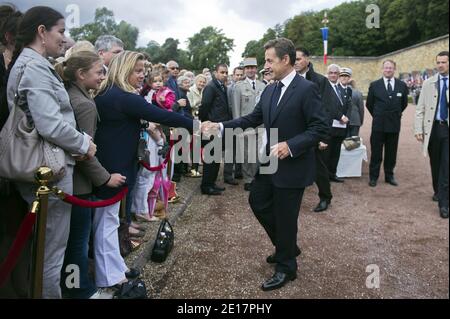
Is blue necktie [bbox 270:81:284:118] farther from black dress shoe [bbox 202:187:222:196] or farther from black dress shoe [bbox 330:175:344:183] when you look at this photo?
black dress shoe [bbox 330:175:344:183]

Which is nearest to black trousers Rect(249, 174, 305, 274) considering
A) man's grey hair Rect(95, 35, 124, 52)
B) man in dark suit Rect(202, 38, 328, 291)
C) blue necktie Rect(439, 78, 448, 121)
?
man in dark suit Rect(202, 38, 328, 291)

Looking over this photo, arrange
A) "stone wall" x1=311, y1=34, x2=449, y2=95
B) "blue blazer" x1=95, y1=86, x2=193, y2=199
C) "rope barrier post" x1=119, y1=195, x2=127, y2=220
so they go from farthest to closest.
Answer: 1. "stone wall" x1=311, y1=34, x2=449, y2=95
2. "rope barrier post" x1=119, y1=195, x2=127, y2=220
3. "blue blazer" x1=95, y1=86, x2=193, y2=199

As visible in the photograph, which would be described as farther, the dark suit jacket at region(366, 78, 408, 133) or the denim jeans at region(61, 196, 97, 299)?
the dark suit jacket at region(366, 78, 408, 133)

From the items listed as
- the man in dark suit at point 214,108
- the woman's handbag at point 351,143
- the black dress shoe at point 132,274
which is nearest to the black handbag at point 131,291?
the black dress shoe at point 132,274

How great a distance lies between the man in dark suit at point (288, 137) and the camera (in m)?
3.32

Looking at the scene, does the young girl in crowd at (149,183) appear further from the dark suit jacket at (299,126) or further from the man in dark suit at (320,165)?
the man in dark suit at (320,165)

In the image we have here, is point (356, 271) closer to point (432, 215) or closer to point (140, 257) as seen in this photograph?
point (140, 257)

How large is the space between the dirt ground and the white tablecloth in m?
1.29

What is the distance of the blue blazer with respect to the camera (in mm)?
3070

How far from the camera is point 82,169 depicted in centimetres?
276

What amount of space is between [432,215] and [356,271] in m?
2.69

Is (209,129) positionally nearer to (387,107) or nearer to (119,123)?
(119,123)

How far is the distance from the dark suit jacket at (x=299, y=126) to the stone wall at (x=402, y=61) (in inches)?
1055
